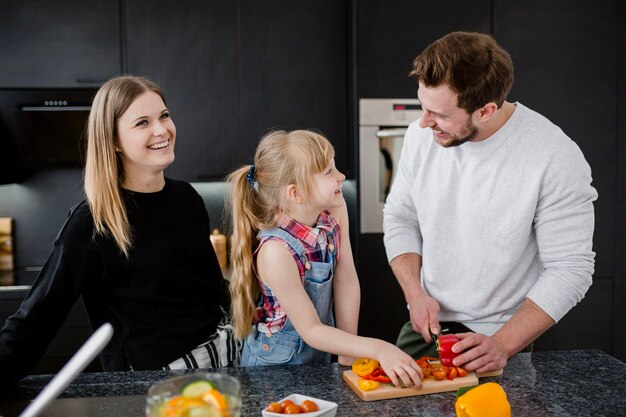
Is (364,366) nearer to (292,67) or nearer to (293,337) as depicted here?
(293,337)

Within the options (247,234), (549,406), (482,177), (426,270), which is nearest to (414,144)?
(482,177)

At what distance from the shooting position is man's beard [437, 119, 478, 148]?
167cm

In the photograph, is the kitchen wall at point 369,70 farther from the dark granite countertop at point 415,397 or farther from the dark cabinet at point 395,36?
the dark granite countertop at point 415,397

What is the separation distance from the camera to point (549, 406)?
1.16m

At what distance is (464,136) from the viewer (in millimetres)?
1688

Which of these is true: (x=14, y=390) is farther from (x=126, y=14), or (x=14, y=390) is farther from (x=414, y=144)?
(x=126, y=14)

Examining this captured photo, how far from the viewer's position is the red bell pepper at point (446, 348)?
1.36 m

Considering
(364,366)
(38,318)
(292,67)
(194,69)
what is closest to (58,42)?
(194,69)

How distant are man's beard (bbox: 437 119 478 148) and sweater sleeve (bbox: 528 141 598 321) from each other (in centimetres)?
22

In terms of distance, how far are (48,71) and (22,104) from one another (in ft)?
0.68

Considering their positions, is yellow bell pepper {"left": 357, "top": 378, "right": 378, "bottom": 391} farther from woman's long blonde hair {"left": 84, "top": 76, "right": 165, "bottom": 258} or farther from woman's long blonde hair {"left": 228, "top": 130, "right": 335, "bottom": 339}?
woman's long blonde hair {"left": 84, "top": 76, "right": 165, "bottom": 258}


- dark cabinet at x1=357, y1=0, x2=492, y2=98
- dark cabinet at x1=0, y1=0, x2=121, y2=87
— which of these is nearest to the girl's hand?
dark cabinet at x1=357, y1=0, x2=492, y2=98

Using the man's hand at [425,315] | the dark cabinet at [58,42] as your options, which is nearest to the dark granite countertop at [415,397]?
the man's hand at [425,315]

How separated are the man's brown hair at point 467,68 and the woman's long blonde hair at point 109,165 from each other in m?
0.73
